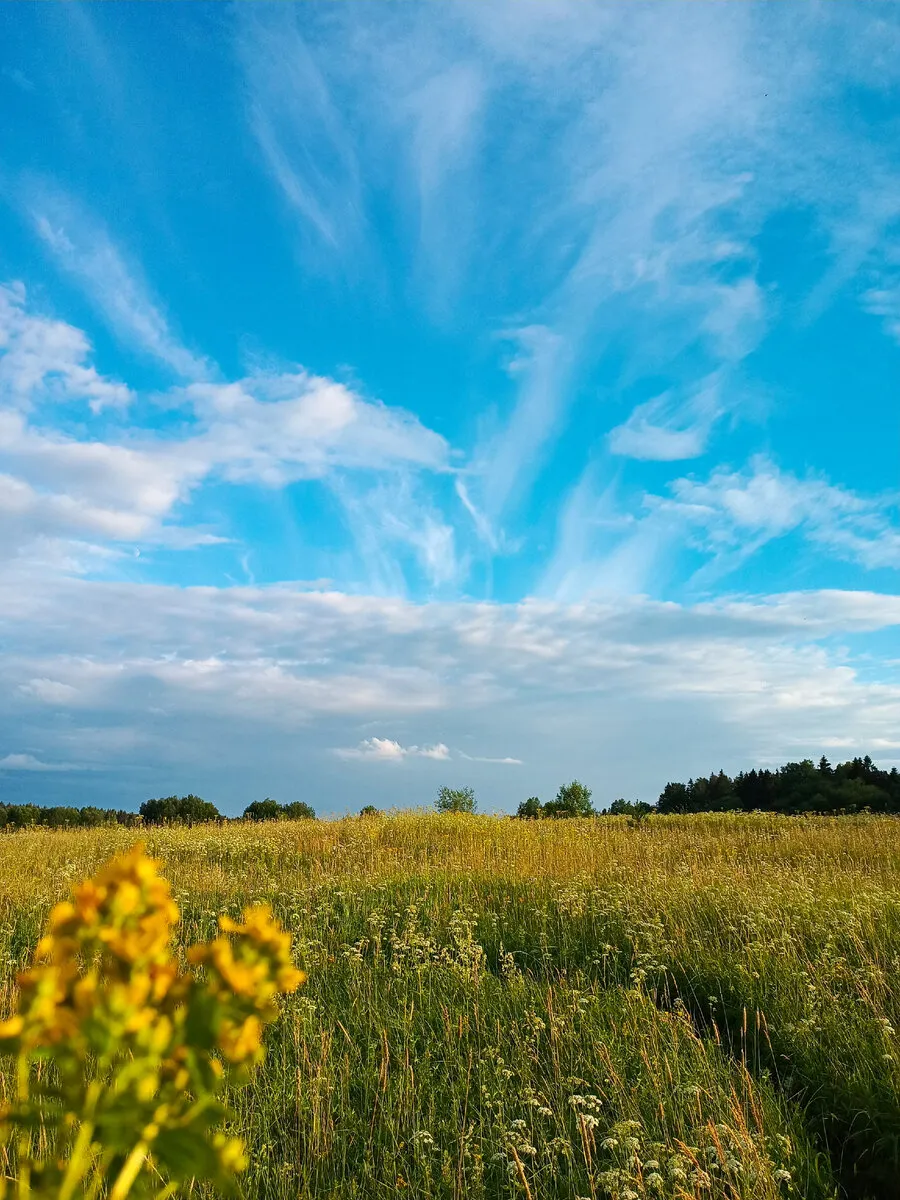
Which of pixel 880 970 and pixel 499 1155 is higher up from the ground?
pixel 880 970

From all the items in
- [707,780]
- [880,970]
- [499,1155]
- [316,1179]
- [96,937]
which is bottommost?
[316,1179]

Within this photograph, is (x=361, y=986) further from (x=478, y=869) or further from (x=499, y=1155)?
(x=478, y=869)

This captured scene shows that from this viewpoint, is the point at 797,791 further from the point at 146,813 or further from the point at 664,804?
the point at 146,813

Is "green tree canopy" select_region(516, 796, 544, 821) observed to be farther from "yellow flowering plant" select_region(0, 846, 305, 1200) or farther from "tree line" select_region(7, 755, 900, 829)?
"yellow flowering plant" select_region(0, 846, 305, 1200)

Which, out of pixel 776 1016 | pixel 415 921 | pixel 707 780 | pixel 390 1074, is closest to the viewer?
pixel 390 1074

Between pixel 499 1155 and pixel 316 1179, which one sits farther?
pixel 316 1179

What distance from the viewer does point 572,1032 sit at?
510cm

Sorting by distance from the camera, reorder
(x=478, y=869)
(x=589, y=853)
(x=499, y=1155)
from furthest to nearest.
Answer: (x=589, y=853) < (x=478, y=869) < (x=499, y=1155)

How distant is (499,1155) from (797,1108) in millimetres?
1970

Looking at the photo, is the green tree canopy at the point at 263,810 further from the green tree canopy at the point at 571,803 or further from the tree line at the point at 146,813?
the green tree canopy at the point at 571,803

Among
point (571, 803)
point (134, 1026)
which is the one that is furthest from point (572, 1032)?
point (571, 803)

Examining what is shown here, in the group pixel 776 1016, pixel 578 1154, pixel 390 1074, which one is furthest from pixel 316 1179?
pixel 776 1016

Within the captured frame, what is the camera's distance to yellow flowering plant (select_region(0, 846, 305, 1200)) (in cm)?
108

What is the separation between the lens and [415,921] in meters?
7.73
